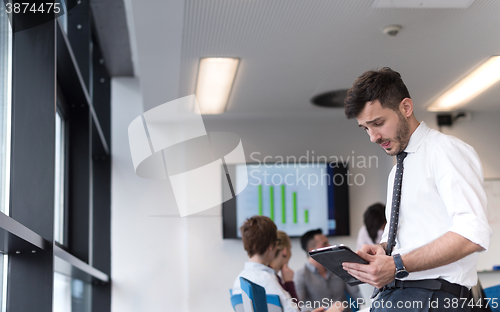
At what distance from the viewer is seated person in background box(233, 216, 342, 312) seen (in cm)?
Result: 268

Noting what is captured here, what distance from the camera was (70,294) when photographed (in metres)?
3.69

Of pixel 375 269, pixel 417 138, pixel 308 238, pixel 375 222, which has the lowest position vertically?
pixel 375 269

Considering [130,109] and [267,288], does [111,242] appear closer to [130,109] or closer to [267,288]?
[130,109]

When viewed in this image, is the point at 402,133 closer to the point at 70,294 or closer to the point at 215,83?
the point at 215,83

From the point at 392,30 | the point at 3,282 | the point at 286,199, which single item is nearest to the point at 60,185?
the point at 3,282

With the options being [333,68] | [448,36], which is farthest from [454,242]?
[333,68]

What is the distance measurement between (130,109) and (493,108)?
3.70 m

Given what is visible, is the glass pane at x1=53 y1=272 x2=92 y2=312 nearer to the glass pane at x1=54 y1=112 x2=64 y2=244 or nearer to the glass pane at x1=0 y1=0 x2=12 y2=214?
the glass pane at x1=54 y1=112 x2=64 y2=244

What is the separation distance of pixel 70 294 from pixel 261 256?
1.63 meters

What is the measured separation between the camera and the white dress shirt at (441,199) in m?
1.42

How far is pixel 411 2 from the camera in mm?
2854

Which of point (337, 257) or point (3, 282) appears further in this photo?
point (3, 282)

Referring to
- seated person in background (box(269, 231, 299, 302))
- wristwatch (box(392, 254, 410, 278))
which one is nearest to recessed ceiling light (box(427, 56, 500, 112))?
seated person in background (box(269, 231, 299, 302))

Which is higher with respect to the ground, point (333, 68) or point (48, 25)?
point (333, 68)
